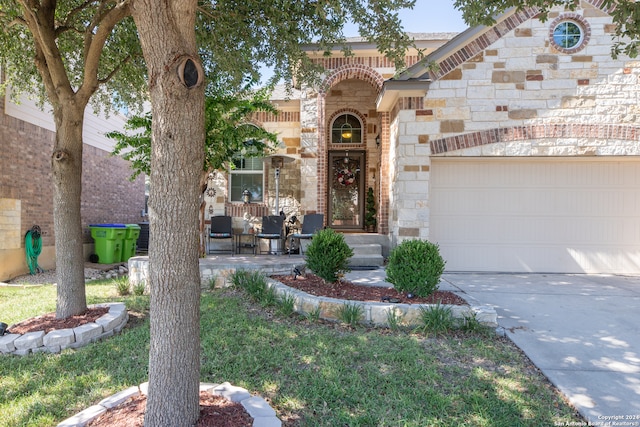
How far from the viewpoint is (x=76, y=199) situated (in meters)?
3.92

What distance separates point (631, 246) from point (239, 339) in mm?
7546

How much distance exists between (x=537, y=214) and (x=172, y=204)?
7.12m

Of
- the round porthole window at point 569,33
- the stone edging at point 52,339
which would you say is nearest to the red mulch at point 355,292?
the stone edging at point 52,339

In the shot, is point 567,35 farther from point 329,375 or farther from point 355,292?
point 329,375

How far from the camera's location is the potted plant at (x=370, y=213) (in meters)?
9.64

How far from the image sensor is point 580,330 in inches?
145

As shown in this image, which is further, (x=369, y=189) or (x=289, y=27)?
(x=369, y=189)

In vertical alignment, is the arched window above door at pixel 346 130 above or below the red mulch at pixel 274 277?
above

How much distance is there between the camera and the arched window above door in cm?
991

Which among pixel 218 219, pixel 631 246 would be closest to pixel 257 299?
pixel 218 219

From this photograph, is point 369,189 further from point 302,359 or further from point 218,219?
point 302,359

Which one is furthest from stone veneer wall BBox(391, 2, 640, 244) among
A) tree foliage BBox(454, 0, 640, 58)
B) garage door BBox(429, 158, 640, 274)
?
tree foliage BBox(454, 0, 640, 58)

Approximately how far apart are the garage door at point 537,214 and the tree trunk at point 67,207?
5776mm

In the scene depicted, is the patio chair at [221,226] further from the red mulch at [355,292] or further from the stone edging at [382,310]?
the stone edging at [382,310]
